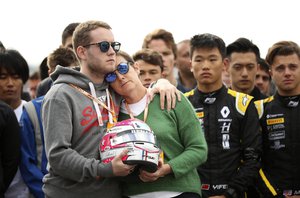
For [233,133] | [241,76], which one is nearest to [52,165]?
[233,133]

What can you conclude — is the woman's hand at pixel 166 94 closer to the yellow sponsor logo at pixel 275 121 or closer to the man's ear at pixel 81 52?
the man's ear at pixel 81 52

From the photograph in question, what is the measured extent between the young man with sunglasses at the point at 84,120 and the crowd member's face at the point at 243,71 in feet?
8.67

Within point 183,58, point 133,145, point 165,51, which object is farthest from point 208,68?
point 183,58

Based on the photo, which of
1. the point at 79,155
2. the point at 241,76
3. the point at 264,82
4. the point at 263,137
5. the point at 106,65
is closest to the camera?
the point at 79,155

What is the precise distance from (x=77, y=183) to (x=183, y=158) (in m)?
0.90

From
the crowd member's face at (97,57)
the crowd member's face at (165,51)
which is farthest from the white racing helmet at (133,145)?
the crowd member's face at (165,51)

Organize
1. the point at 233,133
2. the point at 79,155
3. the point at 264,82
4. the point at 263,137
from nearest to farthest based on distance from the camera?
the point at 79,155, the point at 233,133, the point at 263,137, the point at 264,82

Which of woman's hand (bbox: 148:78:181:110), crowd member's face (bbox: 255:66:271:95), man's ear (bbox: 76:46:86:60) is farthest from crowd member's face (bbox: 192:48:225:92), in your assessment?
crowd member's face (bbox: 255:66:271:95)

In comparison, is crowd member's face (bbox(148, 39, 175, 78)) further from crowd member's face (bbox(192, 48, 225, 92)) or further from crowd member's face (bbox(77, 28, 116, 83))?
crowd member's face (bbox(77, 28, 116, 83))

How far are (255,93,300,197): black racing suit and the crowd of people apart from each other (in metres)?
0.01

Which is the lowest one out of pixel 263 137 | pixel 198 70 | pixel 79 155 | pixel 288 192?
pixel 288 192

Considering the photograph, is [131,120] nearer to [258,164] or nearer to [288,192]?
[258,164]

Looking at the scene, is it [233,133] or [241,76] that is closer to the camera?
[233,133]

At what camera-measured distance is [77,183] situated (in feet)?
14.8
